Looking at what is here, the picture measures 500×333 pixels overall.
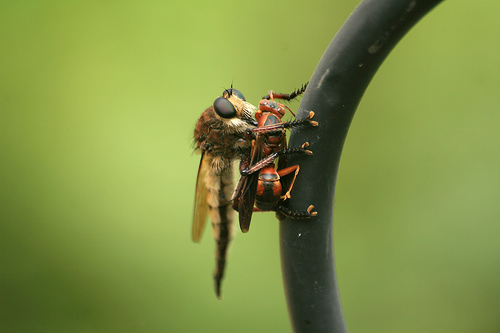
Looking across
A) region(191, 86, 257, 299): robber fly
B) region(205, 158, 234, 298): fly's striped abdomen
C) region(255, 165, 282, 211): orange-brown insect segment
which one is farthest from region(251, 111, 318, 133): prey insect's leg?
region(205, 158, 234, 298): fly's striped abdomen

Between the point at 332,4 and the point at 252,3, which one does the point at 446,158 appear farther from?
the point at 252,3

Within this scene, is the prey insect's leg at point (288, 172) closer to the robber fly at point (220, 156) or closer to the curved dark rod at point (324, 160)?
the curved dark rod at point (324, 160)

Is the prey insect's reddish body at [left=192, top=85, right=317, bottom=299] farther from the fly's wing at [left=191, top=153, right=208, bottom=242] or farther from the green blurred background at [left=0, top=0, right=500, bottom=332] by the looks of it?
the green blurred background at [left=0, top=0, right=500, bottom=332]

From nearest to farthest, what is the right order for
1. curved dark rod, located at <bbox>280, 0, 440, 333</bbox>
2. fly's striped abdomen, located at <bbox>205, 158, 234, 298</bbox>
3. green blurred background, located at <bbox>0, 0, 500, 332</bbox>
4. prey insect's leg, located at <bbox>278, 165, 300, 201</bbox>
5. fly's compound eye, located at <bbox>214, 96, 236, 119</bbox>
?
curved dark rod, located at <bbox>280, 0, 440, 333</bbox> < prey insect's leg, located at <bbox>278, 165, 300, 201</bbox> < fly's compound eye, located at <bbox>214, 96, 236, 119</bbox> < fly's striped abdomen, located at <bbox>205, 158, 234, 298</bbox> < green blurred background, located at <bbox>0, 0, 500, 332</bbox>

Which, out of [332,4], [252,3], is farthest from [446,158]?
[252,3]

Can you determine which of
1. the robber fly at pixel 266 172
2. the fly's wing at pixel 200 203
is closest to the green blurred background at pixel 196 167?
the fly's wing at pixel 200 203
